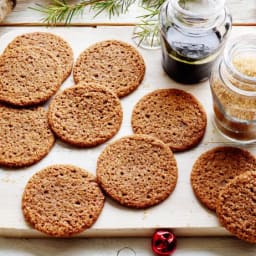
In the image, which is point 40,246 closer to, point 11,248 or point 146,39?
point 11,248

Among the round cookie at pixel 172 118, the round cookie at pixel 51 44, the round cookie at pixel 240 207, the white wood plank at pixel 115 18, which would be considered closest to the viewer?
the round cookie at pixel 240 207

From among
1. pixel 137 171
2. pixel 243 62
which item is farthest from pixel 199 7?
pixel 137 171

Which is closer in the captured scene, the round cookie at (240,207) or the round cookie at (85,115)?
the round cookie at (240,207)

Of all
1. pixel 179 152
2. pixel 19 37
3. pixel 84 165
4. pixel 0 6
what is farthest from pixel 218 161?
pixel 0 6

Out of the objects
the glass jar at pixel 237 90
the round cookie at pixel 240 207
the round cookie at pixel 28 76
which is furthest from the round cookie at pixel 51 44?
the round cookie at pixel 240 207

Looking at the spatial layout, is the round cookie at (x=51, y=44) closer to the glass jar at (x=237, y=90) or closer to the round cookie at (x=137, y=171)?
the round cookie at (x=137, y=171)
